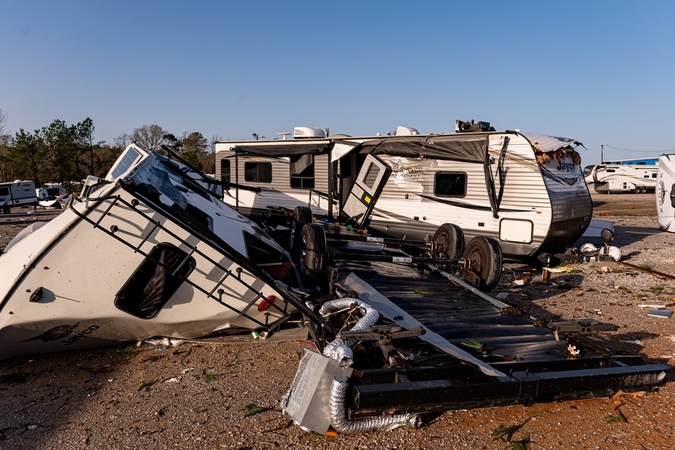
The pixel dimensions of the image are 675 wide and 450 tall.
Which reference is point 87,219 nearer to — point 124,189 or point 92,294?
point 124,189

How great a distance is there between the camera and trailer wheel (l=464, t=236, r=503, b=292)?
285 inches

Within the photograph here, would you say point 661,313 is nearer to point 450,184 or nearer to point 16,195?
point 450,184

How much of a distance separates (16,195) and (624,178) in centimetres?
3589

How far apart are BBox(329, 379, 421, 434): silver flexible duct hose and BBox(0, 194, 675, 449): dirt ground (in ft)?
0.21

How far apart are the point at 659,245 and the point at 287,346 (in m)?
12.0

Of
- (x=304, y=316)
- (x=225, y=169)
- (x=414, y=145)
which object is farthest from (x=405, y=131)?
(x=304, y=316)

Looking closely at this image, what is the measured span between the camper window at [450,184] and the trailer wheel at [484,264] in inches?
139

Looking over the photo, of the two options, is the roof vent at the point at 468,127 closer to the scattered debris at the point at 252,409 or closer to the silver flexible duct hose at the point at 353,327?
the silver flexible duct hose at the point at 353,327

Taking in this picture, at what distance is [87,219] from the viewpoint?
5.04 meters

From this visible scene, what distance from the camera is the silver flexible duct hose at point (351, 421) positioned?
3.83 meters

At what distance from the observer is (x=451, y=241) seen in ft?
27.5

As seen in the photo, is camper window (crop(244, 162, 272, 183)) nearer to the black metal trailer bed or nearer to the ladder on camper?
the ladder on camper

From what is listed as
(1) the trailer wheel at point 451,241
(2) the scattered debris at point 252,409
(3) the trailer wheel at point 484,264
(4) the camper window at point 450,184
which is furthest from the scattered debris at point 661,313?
(2) the scattered debris at point 252,409

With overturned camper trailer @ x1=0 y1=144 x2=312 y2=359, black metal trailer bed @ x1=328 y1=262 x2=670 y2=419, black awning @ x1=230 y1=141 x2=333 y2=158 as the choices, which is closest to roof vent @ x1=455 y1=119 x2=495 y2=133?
black awning @ x1=230 y1=141 x2=333 y2=158
